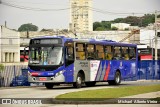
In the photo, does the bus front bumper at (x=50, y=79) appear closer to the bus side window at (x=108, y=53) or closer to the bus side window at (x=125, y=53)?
the bus side window at (x=108, y=53)

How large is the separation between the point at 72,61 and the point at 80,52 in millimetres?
935

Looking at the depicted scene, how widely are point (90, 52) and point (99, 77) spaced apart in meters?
1.75

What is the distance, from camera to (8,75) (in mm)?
30625

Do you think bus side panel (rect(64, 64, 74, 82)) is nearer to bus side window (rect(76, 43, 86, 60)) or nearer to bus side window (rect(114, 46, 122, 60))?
bus side window (rect(76, 43, 86, 60))

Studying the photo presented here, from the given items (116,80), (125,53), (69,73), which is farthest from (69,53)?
(125,53)

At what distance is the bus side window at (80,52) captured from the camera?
24391 millimetres

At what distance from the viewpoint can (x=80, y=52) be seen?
24609 mm

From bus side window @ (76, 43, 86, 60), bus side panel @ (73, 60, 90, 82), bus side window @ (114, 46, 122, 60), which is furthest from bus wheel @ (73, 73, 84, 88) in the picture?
bus side window @ (114, 46, 122, 60)

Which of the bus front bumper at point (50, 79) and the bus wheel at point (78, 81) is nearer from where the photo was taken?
the bus front bumper at point (50, 79)

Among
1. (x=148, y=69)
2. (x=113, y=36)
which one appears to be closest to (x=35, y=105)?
(x=148, y=69)

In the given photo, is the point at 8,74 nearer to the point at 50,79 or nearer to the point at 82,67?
the point at 82,67

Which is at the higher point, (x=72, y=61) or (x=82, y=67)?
(x=72, y=61)

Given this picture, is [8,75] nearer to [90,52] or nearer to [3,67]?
[3,67]

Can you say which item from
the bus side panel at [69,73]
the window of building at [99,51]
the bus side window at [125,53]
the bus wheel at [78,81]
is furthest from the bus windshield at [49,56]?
the bus side window at [125,53]
